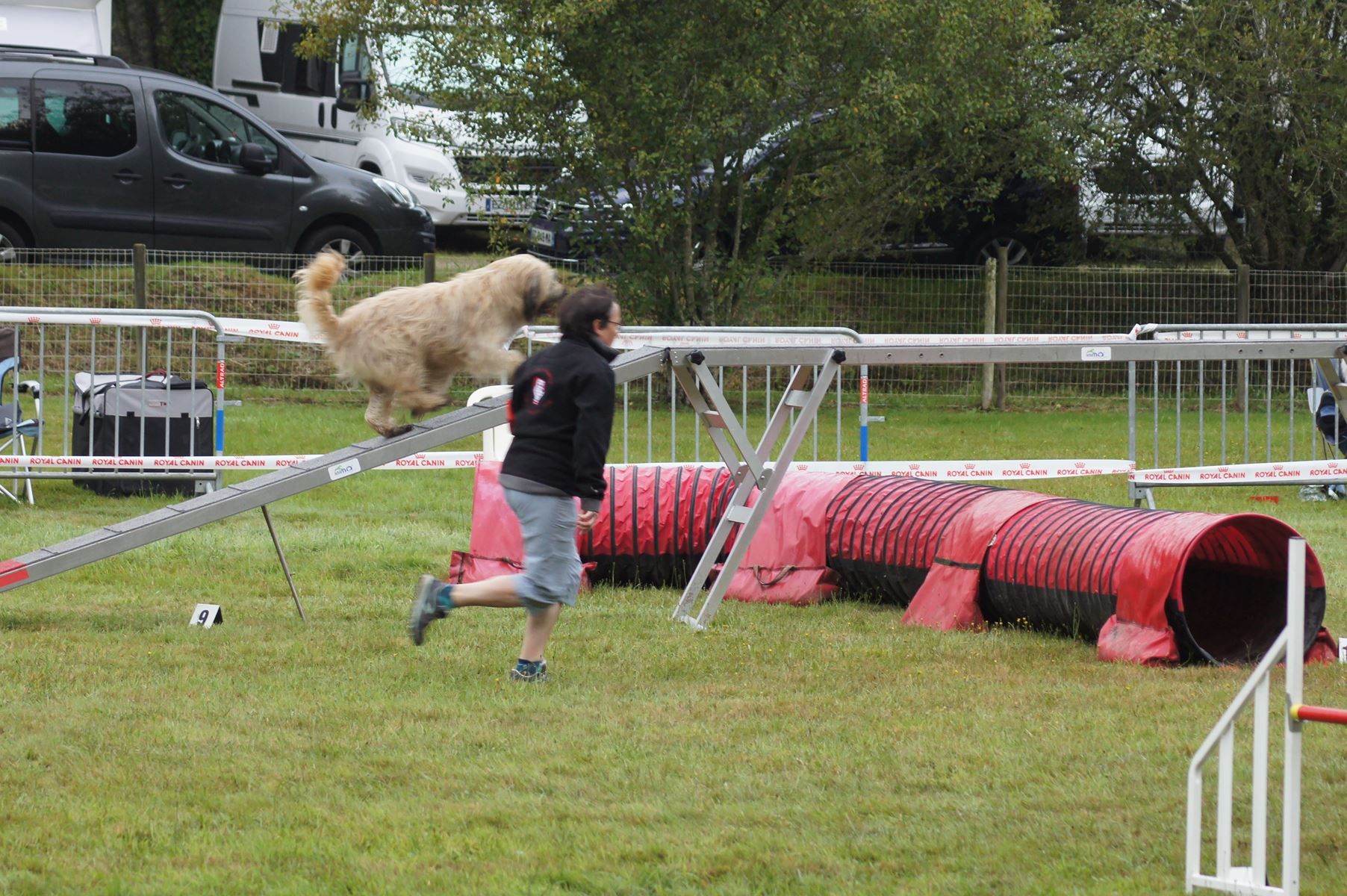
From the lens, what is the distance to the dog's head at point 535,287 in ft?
21.6

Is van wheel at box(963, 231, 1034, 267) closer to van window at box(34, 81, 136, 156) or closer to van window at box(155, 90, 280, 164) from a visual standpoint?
van window at box(155, 90, 280, 164)

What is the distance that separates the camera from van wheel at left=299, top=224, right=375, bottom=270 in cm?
1686

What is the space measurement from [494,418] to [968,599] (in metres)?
2.37

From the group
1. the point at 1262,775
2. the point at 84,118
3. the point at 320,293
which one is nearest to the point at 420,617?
the point at 320,293

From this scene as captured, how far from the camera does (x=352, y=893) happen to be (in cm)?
376

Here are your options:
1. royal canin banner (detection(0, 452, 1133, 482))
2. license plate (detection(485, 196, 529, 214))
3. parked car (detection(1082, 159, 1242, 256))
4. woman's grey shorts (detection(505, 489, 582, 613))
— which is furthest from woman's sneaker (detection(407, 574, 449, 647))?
parked car (detection(1082, 159, 1242, 256))

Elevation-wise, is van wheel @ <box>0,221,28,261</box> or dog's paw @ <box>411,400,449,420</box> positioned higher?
van wheel @ <box>0,221,28,261</box>

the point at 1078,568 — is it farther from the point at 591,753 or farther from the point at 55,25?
the point at 55,25

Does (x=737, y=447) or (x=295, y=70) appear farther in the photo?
(x=295, y=70)

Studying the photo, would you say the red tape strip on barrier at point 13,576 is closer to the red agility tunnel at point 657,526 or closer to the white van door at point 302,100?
the red agility tunnel at point 657,526

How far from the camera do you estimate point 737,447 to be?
712cm

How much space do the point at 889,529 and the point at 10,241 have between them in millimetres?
11839

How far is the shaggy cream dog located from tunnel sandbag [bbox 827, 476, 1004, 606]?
218cm

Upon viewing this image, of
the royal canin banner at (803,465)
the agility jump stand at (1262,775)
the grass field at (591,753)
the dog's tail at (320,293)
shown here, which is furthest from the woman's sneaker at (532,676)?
the royal canin banner at (803,465)
